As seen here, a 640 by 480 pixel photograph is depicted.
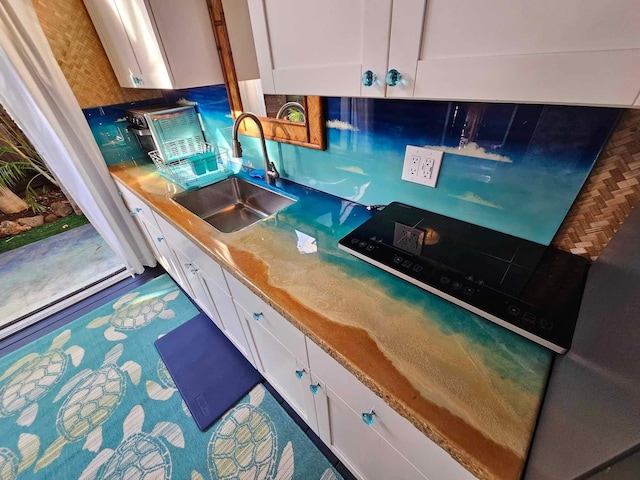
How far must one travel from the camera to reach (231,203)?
5.55 feet

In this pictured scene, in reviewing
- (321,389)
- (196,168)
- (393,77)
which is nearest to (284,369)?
(321,389)

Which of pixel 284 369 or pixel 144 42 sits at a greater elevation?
pixel 144 42

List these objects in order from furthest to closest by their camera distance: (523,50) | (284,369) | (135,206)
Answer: (135,206), (284,369), (523,50)

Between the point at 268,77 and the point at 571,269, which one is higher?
the point at 268,77

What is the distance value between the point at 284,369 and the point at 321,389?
0.94ft

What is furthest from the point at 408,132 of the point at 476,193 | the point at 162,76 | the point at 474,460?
the point at 162,76

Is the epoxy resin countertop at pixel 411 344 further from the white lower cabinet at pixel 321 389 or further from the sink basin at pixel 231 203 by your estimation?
the sink basin at pixel 231 203

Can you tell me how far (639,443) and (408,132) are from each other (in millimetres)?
907

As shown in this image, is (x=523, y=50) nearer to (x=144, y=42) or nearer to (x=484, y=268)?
(x=484, y=268)

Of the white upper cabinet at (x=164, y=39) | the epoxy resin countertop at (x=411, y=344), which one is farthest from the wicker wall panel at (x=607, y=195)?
the white upper cabinet at (x=164, y=39)

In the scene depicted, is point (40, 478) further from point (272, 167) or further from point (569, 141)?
point (569, 141)

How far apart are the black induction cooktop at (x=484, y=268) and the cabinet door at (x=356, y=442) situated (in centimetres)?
43

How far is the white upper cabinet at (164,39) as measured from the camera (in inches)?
45.8

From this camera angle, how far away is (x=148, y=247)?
2.21m
